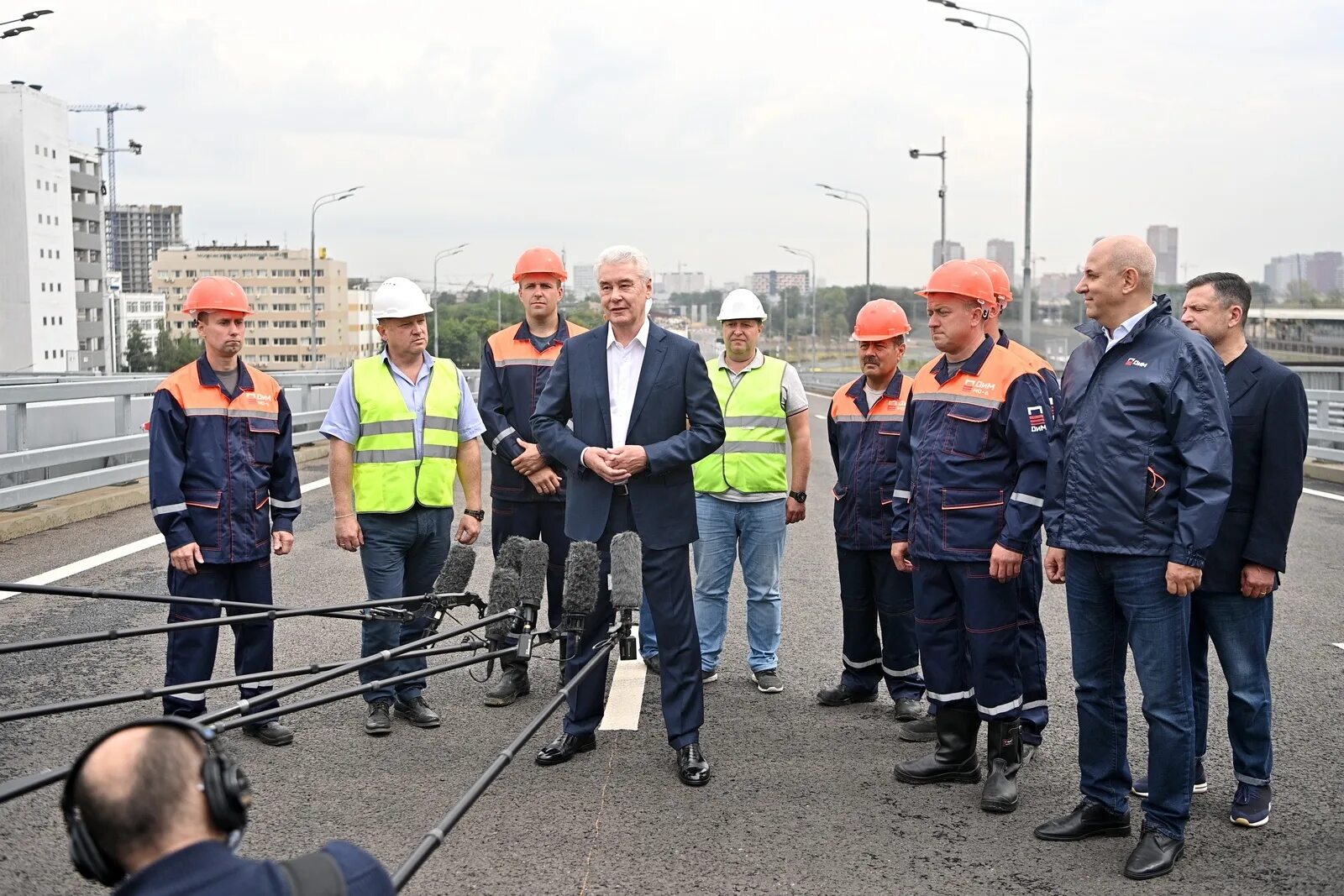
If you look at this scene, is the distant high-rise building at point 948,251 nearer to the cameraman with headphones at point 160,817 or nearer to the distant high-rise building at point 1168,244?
the distant high-rise building at point 1168,244

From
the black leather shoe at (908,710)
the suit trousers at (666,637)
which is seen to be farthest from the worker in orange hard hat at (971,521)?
the suit trousers at (666,637)

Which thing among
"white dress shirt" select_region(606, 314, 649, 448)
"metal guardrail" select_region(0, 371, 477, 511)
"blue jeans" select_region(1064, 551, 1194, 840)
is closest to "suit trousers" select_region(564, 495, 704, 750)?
"white dress shirt" select_region(606, 314, 649, 448)

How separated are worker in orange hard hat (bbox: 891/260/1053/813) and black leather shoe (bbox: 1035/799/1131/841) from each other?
0.34 metres

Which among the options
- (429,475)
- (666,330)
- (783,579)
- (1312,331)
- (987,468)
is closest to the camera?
(987,468)

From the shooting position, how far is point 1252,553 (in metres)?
5.12

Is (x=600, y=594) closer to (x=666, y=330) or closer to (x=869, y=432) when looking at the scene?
(x=666, y=330)

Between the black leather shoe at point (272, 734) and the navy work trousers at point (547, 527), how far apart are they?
Answer: 1.65m

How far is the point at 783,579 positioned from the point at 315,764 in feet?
17.8

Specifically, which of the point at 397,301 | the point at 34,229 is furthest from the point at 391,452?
the point at 34,229

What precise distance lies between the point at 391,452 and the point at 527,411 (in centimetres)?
110

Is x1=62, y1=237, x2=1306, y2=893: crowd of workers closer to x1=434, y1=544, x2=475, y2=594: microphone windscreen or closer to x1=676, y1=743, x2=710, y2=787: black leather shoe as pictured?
x1=676, y1=743, x2=710, y2=787: black leather shoe

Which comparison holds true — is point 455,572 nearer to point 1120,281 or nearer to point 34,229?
point 1120,281

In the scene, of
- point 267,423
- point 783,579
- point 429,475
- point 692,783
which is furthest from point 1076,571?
point 783,579

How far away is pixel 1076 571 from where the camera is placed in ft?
16.6
